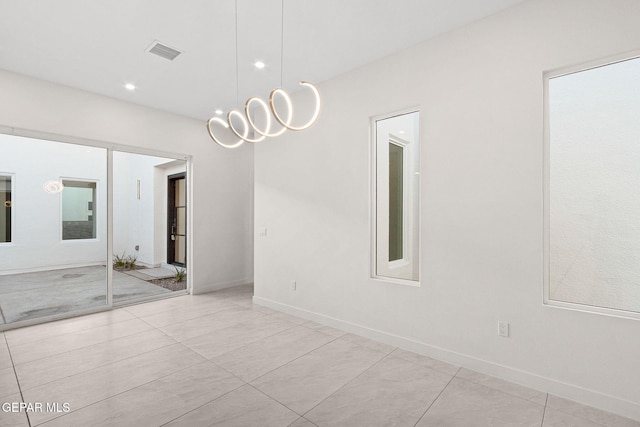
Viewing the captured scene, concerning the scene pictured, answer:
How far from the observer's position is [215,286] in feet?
18.4

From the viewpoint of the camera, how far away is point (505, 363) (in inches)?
98.3

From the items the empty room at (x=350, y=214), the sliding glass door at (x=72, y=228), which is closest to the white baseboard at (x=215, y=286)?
the sliding glass door at (x=72, y=228)

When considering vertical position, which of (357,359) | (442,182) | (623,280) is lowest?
(357,359)

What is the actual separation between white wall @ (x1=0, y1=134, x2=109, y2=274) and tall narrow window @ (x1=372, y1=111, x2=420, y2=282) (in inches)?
152

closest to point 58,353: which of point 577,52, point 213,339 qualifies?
point 213,339

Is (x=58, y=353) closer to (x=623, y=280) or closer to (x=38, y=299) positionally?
(x=38, y=299)

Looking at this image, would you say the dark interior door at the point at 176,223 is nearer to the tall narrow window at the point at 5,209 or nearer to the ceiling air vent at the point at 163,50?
the tall narrow window at the point at 5,209

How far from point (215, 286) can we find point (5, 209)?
9.83 feet

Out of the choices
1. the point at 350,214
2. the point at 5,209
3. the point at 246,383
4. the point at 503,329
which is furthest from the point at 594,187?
the point at 5,209

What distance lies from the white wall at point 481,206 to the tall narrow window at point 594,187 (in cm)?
15

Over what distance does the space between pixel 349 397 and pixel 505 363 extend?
1.30m

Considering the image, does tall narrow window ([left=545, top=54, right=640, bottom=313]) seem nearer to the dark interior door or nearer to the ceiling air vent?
the ceiling air vent

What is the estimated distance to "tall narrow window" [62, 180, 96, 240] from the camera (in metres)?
4.12

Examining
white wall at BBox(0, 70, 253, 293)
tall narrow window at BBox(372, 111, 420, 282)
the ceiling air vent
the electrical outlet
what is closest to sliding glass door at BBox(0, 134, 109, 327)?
white wall at BBox(0, 70, 253, 293)
